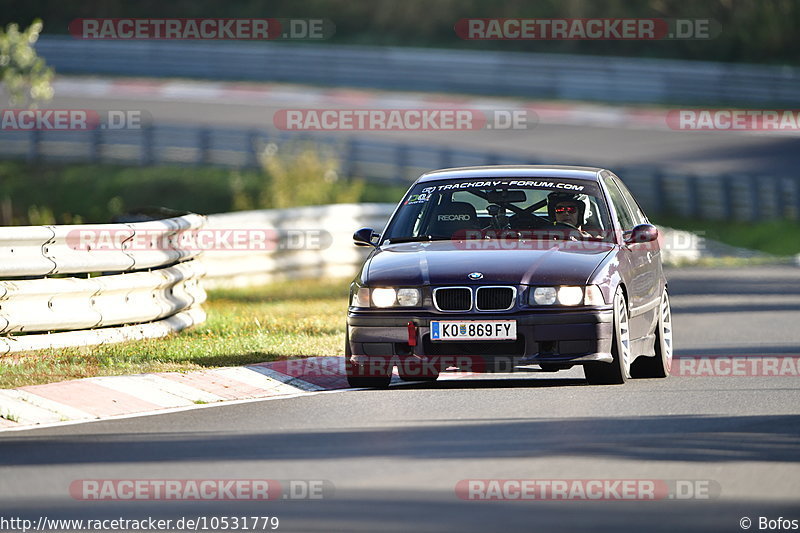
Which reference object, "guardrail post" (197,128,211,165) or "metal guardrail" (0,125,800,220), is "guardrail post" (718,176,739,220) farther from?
"guardrail post" (197,128,211,165)

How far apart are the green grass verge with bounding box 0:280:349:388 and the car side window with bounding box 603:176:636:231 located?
271cm

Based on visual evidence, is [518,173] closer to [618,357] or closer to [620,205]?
[620,205]

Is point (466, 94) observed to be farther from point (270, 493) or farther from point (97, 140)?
point (270, 493)

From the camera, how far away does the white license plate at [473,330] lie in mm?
11617

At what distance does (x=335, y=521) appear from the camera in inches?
298

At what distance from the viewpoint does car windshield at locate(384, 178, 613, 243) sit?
1289 centimetres

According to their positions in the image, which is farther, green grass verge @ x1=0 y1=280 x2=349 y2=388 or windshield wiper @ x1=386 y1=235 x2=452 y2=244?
windshield wiper @ x1=386 y1=235 x2=452 y2=244

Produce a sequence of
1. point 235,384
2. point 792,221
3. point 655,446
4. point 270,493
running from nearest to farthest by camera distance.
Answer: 1. point 270,493
2. point 655,446
3. point 235,384
4. point 792,221

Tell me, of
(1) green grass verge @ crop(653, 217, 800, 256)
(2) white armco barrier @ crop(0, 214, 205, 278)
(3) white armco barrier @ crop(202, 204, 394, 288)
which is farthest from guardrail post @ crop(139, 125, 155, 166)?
(2) white armco barrier @ crop(0, 214, 205, 278)

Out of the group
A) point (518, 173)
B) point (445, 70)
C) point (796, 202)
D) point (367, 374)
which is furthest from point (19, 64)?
point (367, 374)

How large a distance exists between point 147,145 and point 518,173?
86.7 feet

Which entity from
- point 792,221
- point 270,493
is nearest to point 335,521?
point 270,493

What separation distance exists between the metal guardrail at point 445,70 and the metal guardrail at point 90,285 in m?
32.7

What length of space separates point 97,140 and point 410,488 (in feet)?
104
